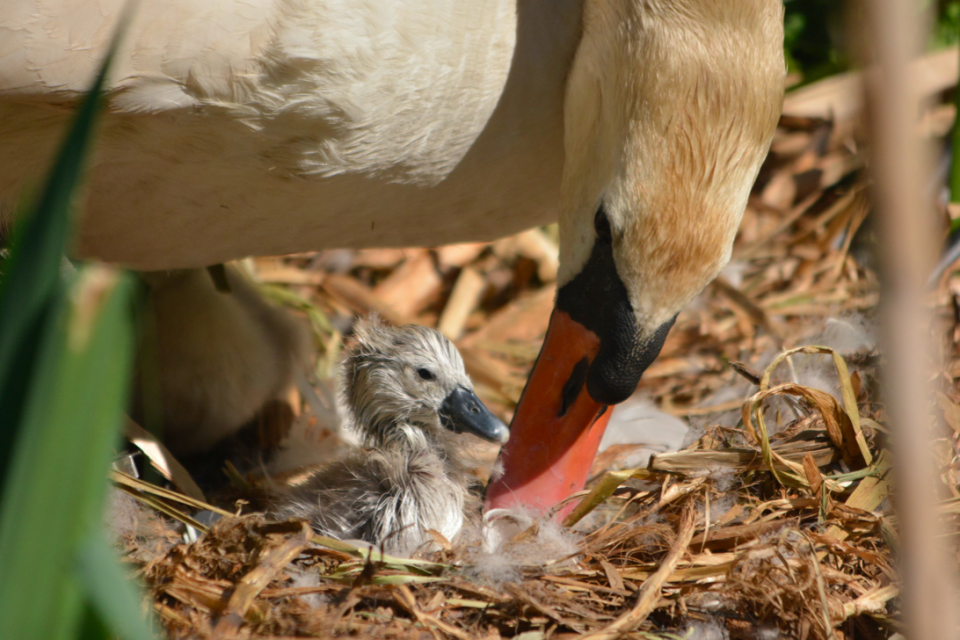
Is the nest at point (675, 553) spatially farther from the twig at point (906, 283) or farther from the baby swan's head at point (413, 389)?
the twig at point (906, 283)

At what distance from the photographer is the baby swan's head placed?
170cm

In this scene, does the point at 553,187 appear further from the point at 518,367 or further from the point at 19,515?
the point at 19,515

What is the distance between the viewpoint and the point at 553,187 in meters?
1.73

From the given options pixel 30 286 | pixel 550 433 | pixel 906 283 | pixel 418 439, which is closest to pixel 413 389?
pixel 418 439

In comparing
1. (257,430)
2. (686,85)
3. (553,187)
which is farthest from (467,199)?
(257,430)

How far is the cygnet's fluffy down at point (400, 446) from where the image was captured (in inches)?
62.4

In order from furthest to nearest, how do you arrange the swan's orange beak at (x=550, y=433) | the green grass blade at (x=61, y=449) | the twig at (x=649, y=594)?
1. the swan's orange beak at (x=550, y=433)
2. the twig at (x=649, y=594)
3. the green grass blade at (x=61, y=449)

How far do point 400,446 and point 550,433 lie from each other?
0.30m

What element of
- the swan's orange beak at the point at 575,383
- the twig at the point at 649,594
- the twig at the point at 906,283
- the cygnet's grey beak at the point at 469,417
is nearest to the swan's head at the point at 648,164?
the swan's orange beak at the point at 575,383

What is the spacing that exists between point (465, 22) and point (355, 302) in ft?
4.83

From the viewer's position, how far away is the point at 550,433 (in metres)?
1.63

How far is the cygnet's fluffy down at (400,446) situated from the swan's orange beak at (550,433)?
0.15ft

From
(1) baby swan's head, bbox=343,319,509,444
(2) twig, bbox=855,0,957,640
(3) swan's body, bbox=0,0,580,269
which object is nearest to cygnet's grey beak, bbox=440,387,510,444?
(1) baby swan's head, bbox=343,319,509,444

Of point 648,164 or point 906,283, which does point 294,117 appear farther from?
point 906,283
